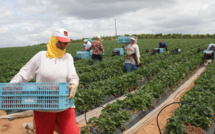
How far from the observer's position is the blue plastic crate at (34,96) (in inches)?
94.7

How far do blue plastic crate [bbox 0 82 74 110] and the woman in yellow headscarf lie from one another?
17 centimetres

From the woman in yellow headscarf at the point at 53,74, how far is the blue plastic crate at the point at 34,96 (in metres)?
0.17

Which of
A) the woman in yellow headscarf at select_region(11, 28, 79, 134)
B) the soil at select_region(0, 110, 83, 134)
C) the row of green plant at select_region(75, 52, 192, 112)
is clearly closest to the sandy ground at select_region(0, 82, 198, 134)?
the soil at select_region(0, 110, 83, 134)

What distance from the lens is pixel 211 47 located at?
1375 centimetres

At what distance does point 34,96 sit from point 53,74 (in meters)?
0.39

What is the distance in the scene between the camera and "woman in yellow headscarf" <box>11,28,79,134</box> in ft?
8.71

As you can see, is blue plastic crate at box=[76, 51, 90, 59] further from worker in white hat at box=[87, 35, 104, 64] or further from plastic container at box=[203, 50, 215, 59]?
plastic container at box=[203, 50, 215, 59]

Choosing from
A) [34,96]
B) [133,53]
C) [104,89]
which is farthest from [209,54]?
[34,96]

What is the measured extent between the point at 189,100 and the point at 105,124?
2.50 m

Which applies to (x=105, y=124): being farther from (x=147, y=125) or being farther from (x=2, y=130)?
(x=2, y=130)

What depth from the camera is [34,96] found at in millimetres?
2455

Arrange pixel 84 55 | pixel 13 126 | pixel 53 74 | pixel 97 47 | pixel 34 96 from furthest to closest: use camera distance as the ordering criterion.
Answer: pixel 84 55, pixel 97 47, pixel 13 126, pixel 53 74, pixel 34 96

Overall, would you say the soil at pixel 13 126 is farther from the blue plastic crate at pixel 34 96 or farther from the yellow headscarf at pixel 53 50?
the yellow headscarf at pixel 53 50

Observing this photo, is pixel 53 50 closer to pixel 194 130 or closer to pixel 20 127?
pixel 20 127
